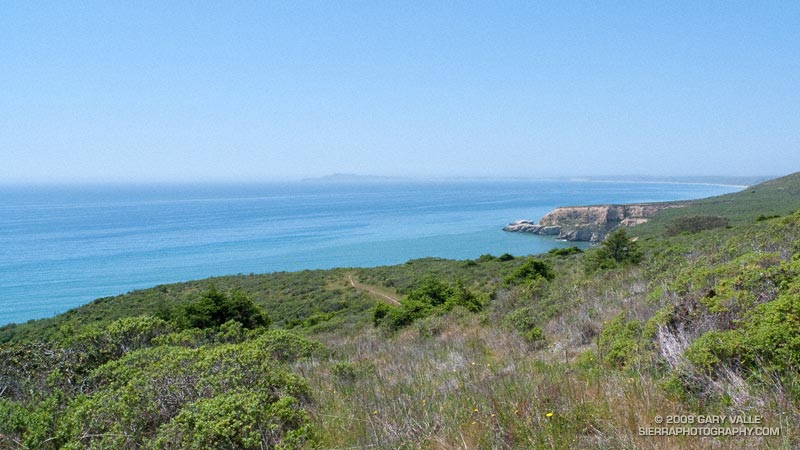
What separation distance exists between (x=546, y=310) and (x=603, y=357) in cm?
358

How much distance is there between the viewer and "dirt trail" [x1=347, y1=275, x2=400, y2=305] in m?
26.5

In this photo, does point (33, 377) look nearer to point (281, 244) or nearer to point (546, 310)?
point (546, 310)

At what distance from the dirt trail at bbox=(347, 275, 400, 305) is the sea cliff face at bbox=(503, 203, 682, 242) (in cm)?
6307

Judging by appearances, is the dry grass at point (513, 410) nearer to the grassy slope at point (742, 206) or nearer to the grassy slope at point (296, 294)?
the grassy slope at point (296, 294)

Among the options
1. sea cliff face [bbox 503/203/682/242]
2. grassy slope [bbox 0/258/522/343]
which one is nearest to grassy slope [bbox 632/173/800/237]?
sea cliff face [bbox 503/203/682/242]

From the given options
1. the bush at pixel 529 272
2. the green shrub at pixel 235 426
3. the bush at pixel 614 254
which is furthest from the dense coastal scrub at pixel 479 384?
the bush at pixel 529 272

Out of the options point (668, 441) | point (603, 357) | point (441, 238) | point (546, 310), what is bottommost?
point (441, 238)

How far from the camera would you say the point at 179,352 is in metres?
4.70

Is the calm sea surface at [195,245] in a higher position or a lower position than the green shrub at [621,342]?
lower

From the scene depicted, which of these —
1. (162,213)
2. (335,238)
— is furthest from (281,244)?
(162,213)

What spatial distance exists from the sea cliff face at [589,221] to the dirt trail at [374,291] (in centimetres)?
6307

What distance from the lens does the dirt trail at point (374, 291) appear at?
26.5m

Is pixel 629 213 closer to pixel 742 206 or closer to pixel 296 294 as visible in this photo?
pixel 742 206

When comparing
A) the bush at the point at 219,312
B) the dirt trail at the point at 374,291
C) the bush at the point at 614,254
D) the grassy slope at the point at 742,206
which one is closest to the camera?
the bush at the point at 614,254
